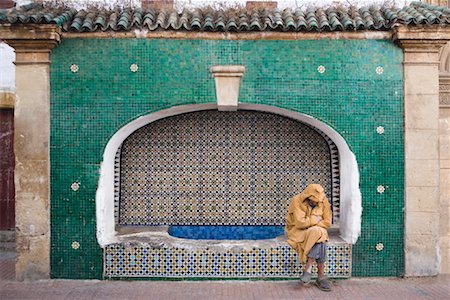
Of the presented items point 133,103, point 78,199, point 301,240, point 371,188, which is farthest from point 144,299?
point 371,188

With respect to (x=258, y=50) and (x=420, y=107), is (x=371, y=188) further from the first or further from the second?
(x=258, y=50)

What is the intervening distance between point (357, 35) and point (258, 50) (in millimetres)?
1417

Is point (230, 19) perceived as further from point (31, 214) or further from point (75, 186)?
point (31, 214)

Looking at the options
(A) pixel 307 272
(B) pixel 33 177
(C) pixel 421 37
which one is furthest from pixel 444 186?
(B) pixel 33 177

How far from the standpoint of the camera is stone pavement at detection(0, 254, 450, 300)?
5.50 meters

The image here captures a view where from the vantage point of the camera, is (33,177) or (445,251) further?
(445,251)

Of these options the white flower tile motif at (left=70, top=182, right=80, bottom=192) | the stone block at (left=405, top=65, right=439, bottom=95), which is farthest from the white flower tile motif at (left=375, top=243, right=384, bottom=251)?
the white flower tile motif at (left=70, top=182, right=80, bottom=192)

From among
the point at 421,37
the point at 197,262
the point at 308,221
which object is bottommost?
the point at 197,262

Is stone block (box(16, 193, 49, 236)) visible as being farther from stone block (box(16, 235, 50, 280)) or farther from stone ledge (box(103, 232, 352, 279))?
stone ledge (box(103, 232, 352, 279))

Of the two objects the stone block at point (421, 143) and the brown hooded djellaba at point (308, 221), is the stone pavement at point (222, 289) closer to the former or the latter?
the brown hooded djellaba at point (308, 221)

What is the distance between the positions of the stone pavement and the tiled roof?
11.6ft

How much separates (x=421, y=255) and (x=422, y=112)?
79.6 inches

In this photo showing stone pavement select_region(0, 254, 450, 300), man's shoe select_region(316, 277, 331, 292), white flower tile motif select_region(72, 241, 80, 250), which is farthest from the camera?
white flower tile motif select_region(72, 241, 80, 250)

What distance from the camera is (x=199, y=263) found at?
20.1ft
